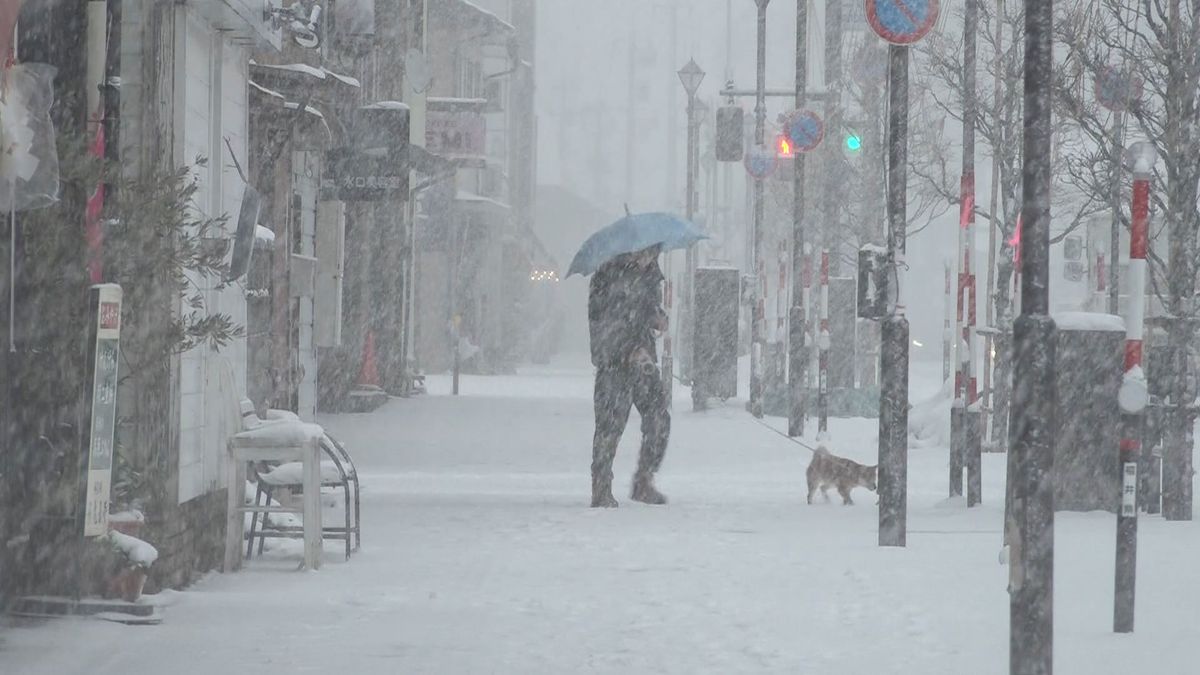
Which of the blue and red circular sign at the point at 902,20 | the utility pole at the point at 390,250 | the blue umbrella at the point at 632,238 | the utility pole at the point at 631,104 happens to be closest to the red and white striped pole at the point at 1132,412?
the blue and red circular sign at the point at 902,20

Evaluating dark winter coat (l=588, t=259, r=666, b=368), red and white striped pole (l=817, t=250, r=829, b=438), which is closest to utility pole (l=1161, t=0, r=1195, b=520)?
dark winter coat (l=588, t=259, r=666, b=368)

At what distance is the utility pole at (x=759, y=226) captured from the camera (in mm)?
27769

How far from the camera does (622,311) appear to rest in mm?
13320

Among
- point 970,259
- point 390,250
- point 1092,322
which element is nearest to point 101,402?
point 1092,322

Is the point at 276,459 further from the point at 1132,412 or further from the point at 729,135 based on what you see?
the point at 729,135

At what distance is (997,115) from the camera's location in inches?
837

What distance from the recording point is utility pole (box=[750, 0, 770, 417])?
27.8 m

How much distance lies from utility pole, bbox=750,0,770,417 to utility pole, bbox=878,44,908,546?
53.8ft

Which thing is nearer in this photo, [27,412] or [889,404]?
[27,412]

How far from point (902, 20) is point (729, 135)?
20.0 metres

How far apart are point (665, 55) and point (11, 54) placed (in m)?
78.2

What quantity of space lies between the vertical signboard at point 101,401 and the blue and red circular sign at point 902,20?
5107mm

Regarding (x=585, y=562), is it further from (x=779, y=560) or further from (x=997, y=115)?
(x=997, y=115)

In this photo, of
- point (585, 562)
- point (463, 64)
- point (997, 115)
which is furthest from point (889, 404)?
point (463, 64)
